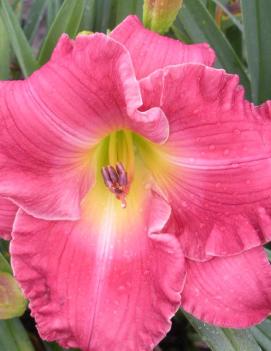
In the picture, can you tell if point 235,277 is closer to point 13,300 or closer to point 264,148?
point 264,148

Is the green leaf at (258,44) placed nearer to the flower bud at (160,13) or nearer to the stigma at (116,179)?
the flower bud at (160,13)

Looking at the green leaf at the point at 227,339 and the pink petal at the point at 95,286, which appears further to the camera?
the green leaf at the point at 227,339

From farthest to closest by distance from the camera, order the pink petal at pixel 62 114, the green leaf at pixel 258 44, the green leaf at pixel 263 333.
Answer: the green leaf at pixel 258 44
the green leaf at pixel 263 333
the pink petal at pixel 62 114

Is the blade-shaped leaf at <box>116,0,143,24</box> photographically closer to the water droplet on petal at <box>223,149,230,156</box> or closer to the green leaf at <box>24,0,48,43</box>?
the green leaf at <box>24,0,48,43</box>

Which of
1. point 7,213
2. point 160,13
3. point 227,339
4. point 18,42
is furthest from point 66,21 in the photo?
point 227,339

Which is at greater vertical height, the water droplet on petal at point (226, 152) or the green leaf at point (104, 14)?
the green leaf at point (104, 14)

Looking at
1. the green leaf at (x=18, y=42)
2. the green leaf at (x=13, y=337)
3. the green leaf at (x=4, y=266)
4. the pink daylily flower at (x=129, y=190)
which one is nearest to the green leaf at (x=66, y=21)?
the green leaf at (x=18, y=42)
